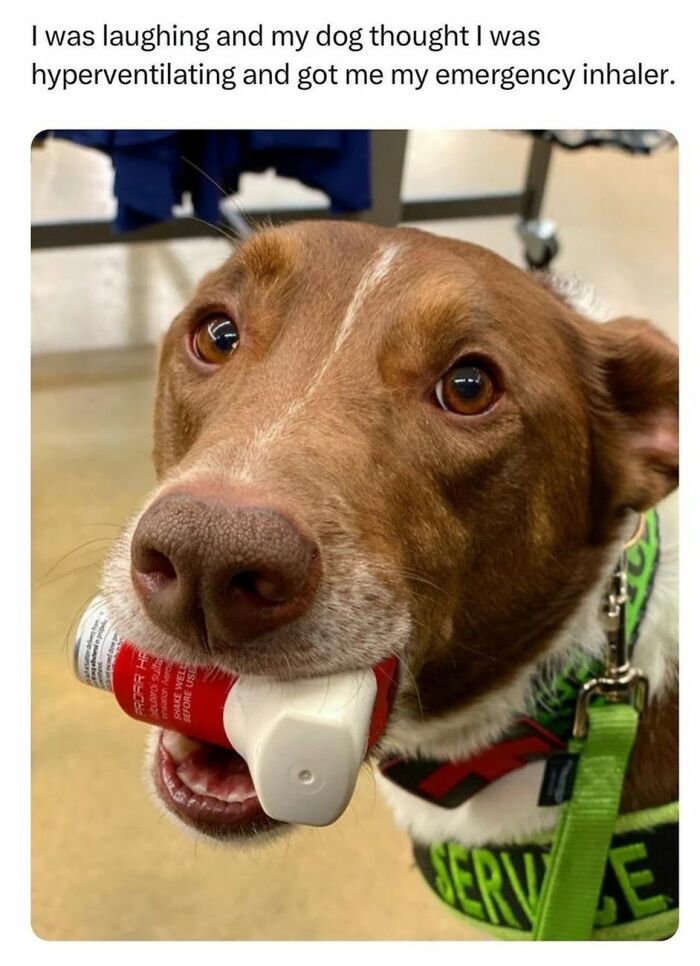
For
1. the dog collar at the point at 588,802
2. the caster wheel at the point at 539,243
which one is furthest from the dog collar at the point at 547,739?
the caster wheel at the point at 539,243

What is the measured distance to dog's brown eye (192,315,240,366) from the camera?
157 cm

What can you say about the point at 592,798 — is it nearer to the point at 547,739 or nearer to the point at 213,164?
the point at 547,739

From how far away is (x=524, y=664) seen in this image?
172 centimetres

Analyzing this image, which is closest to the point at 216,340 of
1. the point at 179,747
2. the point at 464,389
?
the point at 464,389

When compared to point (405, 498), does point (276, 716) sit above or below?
below

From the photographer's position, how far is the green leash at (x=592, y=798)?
64.1 inches

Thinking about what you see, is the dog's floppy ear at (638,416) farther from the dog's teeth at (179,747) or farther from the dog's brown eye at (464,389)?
the dog's teeth at (179,747)

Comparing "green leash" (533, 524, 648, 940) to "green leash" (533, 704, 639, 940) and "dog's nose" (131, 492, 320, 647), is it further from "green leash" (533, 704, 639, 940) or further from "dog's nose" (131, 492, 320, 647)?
"dog's nose" (131, 492, 320, 647)

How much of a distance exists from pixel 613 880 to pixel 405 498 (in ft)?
3.05

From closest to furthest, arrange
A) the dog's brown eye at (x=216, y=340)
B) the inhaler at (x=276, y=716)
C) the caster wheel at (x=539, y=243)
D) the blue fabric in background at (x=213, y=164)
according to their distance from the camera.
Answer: the inhaler at (x=276, y=716) < the dog's brown eye at (x=216, y=340) < the blue fabric in background at (x=213, y=164) < the caster wheel at (x=539, y=243)

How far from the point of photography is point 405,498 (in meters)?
1.34

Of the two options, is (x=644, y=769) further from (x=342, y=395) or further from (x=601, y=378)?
(x=342, y=395)

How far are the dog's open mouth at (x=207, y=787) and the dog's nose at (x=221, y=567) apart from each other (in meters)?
0.32
